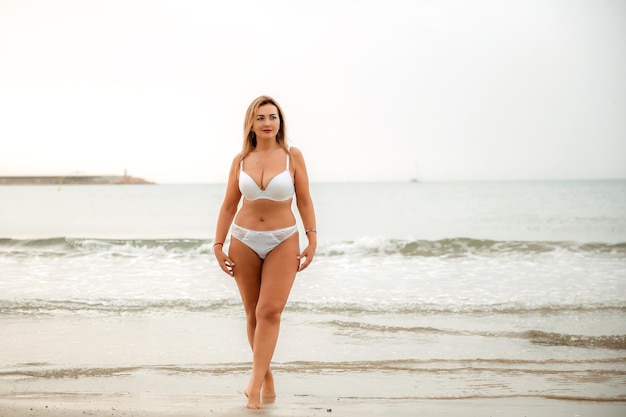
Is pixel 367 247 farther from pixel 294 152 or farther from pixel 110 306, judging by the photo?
pixel 294 152

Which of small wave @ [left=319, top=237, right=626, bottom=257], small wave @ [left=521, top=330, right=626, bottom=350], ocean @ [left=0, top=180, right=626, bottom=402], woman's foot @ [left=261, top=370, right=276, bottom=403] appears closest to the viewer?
woman's foot @ [left=261, top=370, right=276, bottom=403]

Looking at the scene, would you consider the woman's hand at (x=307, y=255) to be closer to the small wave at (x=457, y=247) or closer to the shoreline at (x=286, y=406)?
the shoreline at (x=286, y=406)

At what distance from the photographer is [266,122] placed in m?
4.16

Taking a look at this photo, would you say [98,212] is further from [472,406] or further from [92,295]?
[472,406]

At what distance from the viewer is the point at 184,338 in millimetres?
6969

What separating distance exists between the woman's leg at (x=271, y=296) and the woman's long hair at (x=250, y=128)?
63 cm

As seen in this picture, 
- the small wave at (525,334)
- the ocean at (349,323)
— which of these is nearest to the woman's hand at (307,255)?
the ocean at (349,323)

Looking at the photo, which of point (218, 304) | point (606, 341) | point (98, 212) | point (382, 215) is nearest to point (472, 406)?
point (606, 341)

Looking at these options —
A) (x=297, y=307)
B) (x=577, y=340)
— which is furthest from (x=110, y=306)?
(x=577, y=340)

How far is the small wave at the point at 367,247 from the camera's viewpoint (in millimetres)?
16547

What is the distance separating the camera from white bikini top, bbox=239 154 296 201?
409 centimetres

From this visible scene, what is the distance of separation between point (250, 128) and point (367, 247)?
43.2ft

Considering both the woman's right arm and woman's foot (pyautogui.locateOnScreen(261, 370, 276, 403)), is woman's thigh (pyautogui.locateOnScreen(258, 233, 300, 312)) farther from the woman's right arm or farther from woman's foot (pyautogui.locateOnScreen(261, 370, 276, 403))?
woman's foot (pyautogui.locateOnScreen(261, 370, 276, 403))

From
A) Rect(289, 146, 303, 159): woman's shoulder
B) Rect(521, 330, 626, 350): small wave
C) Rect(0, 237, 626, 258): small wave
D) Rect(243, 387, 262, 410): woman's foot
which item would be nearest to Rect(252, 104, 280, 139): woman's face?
Rect(289, 146, 303, 159): woman's shoulder
